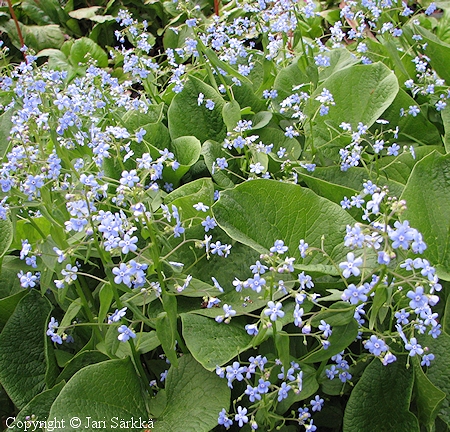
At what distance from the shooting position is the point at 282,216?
1762 millimetres

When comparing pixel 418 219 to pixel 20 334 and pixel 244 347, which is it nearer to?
pixel 244 347

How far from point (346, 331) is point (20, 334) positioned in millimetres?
1080

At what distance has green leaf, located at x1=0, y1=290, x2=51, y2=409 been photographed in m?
1.70

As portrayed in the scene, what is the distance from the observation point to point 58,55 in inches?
161

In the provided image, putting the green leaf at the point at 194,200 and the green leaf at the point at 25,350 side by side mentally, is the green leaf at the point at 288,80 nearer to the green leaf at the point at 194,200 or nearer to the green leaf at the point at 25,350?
the green leaf at the point at 194,200

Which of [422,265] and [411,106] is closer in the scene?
[422,265]

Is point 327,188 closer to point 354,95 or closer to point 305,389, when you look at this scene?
point 354,95

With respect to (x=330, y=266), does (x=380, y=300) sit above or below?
above

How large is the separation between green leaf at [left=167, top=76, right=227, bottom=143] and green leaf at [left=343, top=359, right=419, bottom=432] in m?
1.25

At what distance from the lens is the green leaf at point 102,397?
143cm

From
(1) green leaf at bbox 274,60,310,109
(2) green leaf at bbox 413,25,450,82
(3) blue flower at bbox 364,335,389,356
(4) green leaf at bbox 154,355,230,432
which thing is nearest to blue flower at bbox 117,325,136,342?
(4) green leaf at bbox 154,355,230,432

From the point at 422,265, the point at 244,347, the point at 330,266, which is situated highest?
the point at 422,265

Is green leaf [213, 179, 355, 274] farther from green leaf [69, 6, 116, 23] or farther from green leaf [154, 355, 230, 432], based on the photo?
green leaf [69, 6, 116, 23]

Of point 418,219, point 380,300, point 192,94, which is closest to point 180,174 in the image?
point 192,94
